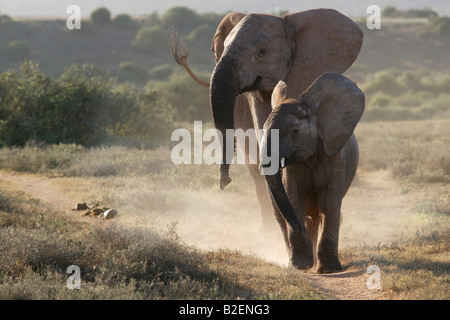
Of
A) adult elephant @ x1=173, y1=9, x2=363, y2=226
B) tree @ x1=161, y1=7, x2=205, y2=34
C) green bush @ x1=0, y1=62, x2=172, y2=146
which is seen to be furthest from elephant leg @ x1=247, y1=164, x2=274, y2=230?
tree @ x1=161, y1=7, x2=205, y2=34

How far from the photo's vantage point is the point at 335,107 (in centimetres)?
555

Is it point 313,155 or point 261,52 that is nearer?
point 313,155

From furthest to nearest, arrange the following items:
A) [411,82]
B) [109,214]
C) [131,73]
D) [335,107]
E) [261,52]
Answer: [131,73] < [411,82] < [109,214] < [261,52] < [335,107]

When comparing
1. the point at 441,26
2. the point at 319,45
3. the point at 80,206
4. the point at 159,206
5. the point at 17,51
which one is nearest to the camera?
the point at 319,45

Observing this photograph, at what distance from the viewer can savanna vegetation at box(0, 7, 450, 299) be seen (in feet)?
17.0

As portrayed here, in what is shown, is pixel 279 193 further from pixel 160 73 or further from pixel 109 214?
pixel 160 73

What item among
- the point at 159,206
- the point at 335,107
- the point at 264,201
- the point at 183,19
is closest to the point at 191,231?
the point at 264,201

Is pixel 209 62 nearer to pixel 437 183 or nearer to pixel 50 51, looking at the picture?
pixel 50 51

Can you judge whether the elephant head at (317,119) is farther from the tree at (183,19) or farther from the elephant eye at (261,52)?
the tree at (183,19)

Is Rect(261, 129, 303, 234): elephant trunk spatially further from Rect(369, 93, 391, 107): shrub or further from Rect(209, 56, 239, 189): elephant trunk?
Rect(369, 93, 391, 107): shrub

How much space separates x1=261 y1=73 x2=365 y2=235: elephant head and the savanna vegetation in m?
0.87

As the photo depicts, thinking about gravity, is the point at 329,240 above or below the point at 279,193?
below

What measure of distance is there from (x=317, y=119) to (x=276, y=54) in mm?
974
